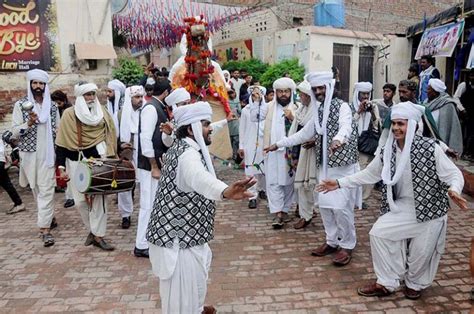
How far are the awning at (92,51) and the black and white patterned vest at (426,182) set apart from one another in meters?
8.51

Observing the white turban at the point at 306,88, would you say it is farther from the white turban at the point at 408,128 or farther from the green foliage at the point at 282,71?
the green foliage at the point at 282,71

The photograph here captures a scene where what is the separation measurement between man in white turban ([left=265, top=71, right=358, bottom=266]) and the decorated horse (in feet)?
5.39

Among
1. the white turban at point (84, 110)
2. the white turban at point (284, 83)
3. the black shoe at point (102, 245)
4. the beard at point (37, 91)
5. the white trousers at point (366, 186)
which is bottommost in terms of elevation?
the black shoe at point (102, 245)

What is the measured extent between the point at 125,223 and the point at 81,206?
3.27ft

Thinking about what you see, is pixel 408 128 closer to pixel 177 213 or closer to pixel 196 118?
pixel 196 118

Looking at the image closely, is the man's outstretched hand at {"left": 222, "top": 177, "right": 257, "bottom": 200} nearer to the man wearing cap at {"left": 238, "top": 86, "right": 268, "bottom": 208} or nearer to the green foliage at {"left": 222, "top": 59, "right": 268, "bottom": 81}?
the man wearing cap at {"left": 238, "top": 86, "right": 268, "bottom": 208}

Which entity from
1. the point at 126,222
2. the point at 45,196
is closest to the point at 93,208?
the point at 45,196

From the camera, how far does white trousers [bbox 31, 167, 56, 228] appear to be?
5.38m

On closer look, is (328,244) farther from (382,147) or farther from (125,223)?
(125,223)

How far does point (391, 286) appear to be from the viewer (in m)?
3.88

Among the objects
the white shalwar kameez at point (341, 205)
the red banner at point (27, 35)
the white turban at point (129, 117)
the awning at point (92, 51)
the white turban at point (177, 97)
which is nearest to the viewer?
the white turban at point (177, 97)

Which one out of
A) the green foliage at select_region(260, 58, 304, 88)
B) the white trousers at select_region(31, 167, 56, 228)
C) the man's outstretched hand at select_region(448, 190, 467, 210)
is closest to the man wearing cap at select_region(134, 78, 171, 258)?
the white trousers at select_region(31, 167, 56, 228)

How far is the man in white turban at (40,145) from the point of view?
5.37 m

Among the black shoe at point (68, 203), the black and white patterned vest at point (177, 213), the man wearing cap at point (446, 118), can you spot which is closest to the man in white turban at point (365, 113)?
the man wearing cap at point (446, 118)
